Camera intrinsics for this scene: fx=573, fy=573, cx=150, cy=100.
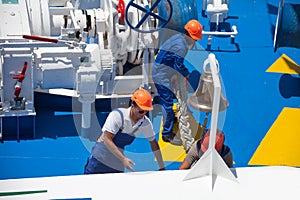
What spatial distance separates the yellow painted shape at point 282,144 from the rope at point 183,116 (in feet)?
2.48

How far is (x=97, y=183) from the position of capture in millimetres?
3473

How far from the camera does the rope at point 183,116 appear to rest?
6.54 m

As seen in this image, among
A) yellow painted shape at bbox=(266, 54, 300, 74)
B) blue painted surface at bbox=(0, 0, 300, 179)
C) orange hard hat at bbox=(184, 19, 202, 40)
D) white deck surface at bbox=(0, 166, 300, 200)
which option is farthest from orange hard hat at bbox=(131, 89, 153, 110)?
yellow painted shape at bbox=(266, 54, 300, 74)

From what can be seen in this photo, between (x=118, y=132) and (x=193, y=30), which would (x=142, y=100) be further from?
(x=193, y=30)

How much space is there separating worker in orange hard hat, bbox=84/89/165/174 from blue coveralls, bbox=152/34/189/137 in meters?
1.45

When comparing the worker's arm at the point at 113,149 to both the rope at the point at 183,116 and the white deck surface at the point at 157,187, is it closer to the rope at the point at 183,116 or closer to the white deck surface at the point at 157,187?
the white deck surface at the point at 157,187

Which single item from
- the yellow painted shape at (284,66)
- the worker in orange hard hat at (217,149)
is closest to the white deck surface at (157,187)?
the worker in orange hard hat at (217,149)

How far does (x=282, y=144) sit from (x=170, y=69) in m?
1.64

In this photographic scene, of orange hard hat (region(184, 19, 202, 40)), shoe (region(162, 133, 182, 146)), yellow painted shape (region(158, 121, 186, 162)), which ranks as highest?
orange hard hat (region(184, 19, 202, 40))

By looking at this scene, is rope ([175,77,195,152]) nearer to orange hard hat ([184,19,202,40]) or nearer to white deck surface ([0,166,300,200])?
orange hard hat ([184,19,202,40])

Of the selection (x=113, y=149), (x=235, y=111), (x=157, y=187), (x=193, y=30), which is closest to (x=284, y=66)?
A: (x=235, y=111)

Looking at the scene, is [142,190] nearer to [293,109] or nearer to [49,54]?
[49,54]

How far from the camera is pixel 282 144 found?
6.90m

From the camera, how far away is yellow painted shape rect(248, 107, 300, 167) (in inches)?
261
